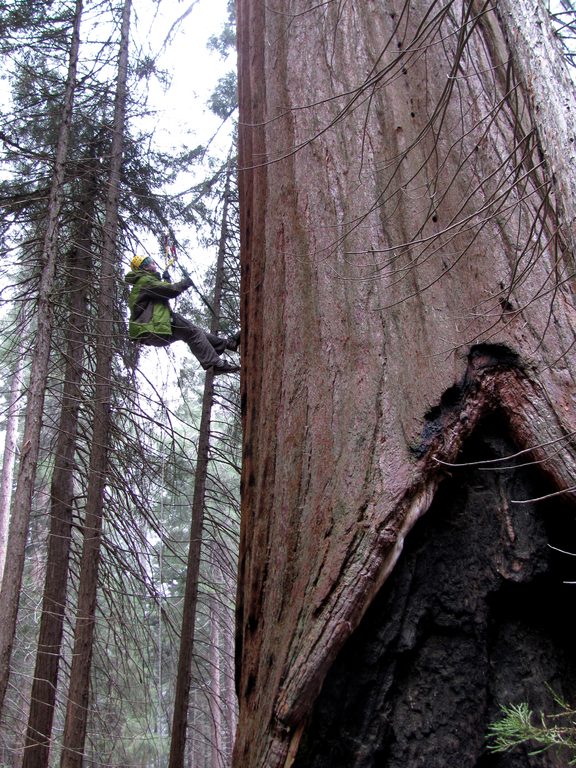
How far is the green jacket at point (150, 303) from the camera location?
7.18 meters

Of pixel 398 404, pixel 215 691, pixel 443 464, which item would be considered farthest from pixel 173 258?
pixel 215 691

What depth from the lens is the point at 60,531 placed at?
799 cm

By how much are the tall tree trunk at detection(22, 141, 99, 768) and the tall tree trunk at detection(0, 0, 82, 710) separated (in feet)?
1.70

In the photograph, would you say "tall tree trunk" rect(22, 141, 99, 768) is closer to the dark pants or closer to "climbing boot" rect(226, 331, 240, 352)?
the dark pants

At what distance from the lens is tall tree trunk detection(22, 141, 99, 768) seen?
7.12m

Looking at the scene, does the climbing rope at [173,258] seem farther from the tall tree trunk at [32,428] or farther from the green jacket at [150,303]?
the tall tree trunk at [32,428]

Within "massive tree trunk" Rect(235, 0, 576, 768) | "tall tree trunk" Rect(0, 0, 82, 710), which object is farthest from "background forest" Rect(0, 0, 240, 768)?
"massive tree trunk" Rect(235, 0, 576, 768)

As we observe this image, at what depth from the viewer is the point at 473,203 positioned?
2.82 m

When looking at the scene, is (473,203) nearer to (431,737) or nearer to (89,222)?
(431,737)

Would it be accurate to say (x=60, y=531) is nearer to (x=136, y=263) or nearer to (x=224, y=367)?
(x=224, y=367)

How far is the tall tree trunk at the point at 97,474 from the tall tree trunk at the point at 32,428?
555mm

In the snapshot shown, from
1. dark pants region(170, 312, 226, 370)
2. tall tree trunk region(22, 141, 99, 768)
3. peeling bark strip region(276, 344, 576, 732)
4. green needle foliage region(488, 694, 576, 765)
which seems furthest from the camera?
dark pants region(170, 312, 226, 370)

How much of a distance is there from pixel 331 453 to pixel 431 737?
3.19 feet

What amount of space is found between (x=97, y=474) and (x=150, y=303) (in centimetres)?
201
